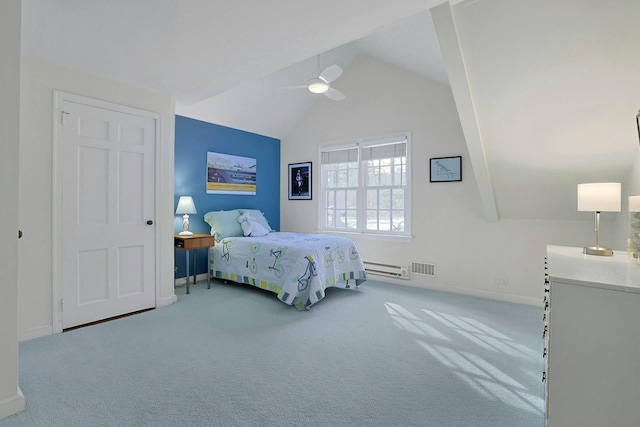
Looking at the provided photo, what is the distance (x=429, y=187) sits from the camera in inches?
169

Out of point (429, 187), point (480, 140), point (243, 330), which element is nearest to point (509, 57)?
point (480, 140)

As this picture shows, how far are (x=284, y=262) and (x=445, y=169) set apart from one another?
239cm

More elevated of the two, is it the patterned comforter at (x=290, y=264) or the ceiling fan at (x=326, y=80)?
the ceiling fan at (x=326, y=80)

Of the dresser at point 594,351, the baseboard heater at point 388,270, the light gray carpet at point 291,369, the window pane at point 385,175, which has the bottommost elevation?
the light gray carpet at point 291,369

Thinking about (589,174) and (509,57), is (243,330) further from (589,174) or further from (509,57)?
(589,174)

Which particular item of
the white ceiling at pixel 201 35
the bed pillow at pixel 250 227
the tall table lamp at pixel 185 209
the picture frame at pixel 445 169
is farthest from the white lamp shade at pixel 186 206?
the picture frame at pixel 445 169

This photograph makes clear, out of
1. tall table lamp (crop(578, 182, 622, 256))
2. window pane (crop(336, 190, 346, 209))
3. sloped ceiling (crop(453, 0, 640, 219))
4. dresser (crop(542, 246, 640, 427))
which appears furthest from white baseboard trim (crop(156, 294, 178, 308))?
tall table lamp (crop(578, 182, 622, 256))

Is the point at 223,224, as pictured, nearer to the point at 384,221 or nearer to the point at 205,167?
the point at 205,167

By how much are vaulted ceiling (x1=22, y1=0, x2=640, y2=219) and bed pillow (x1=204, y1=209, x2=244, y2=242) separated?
6.02ft

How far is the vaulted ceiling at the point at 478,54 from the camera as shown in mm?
2092

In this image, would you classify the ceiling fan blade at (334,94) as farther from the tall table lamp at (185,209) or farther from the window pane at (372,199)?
the tall table lamp at (185,209)

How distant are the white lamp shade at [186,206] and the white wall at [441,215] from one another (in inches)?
94.0

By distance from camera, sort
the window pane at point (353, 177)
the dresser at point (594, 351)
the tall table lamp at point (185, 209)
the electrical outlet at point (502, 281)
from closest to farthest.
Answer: the dresser at point (594, 351), the electrical outlet at point (502, 281), the tall table lamp at point (185, 209), the window pane at point (353, 177)

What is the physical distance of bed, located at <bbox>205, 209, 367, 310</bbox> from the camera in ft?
11.3
